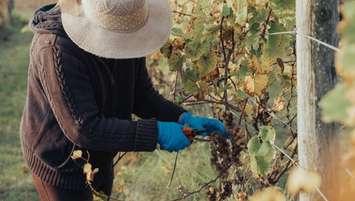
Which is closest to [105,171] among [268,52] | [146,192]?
[268,52]

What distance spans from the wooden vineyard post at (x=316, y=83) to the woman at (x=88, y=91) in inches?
28.5

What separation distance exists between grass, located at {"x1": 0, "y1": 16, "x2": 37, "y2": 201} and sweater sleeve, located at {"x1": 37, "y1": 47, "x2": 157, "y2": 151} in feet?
8.53

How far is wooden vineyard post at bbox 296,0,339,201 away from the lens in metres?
1.73

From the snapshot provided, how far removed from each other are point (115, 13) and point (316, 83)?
0.86 meters

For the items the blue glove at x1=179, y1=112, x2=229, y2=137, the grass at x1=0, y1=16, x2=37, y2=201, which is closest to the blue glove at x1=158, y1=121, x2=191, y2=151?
the blue glove at x1=179, y1=112, x2=229, y2=137

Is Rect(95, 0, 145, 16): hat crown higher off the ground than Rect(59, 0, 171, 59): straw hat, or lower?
higher

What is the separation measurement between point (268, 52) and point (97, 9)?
61 centimetres

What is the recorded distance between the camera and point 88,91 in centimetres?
235

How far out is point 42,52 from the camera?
2.32m

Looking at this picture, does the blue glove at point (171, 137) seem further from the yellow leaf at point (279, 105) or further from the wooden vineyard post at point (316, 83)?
the wooden vineyard post at point (316, 83)

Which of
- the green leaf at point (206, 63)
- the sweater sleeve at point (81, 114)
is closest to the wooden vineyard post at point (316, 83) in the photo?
the sweater sleeve at point (81, 114)

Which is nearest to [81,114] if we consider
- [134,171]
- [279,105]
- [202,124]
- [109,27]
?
[109,27]

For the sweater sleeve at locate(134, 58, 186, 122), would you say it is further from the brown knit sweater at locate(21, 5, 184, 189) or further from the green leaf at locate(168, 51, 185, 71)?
the green leaf at locate(168, 51, 185, 71)

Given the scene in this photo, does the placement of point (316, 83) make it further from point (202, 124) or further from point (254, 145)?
point (202, 124)
